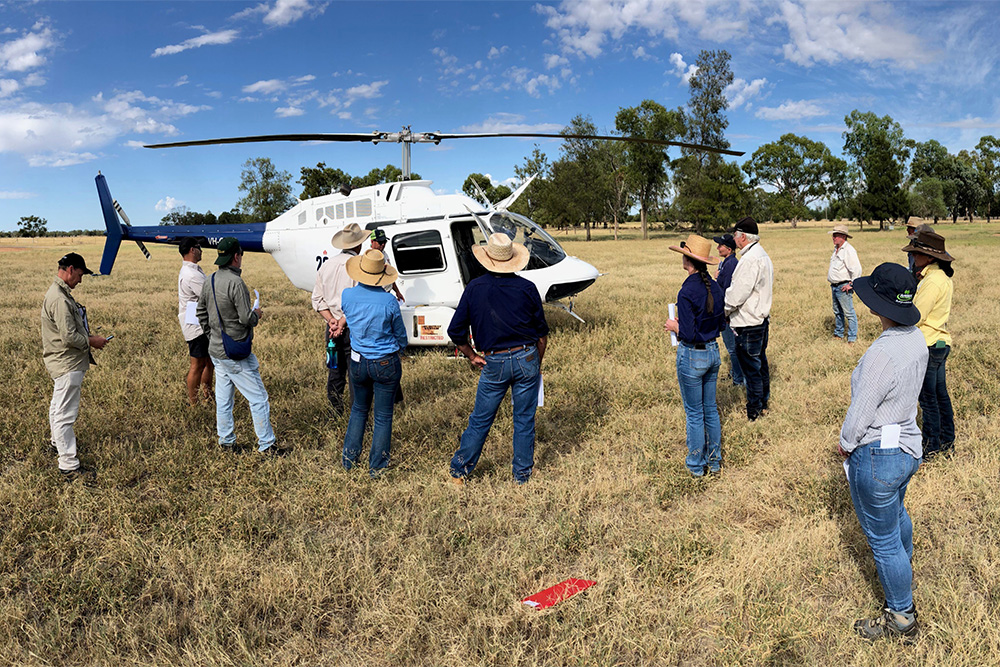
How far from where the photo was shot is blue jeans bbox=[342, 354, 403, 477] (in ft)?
15.6

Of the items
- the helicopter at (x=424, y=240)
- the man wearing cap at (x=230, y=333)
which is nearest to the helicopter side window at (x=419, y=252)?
the helicopter at (x=424, y=240)

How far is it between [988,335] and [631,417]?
6954 millimetres

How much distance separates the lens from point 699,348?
477 centimetres

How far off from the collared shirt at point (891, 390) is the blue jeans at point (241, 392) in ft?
15.2

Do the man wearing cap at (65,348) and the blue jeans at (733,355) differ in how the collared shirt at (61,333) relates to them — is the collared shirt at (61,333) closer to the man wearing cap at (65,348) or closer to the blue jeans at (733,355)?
the man wearing cap at (65,348)

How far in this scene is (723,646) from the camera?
3.05m

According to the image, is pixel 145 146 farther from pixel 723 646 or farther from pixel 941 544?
pixel 941 544

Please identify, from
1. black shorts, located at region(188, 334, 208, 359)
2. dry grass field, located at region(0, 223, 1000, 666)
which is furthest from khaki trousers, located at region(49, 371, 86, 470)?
black shorts, located at region(188, 334, 208, 359)

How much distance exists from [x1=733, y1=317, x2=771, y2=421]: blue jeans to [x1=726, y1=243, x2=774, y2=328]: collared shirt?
0.36 ft

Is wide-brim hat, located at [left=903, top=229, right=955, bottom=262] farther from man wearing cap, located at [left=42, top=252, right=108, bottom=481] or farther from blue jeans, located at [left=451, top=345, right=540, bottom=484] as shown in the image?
man wearing cap, located at [left=42, top=252, right=108, bottom=481]

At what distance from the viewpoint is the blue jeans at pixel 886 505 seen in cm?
279

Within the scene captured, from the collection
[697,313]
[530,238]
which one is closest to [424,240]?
[530,238]

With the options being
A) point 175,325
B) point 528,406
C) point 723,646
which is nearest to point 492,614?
point 723,646

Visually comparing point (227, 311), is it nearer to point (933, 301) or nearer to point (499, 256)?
point (499, 256)
